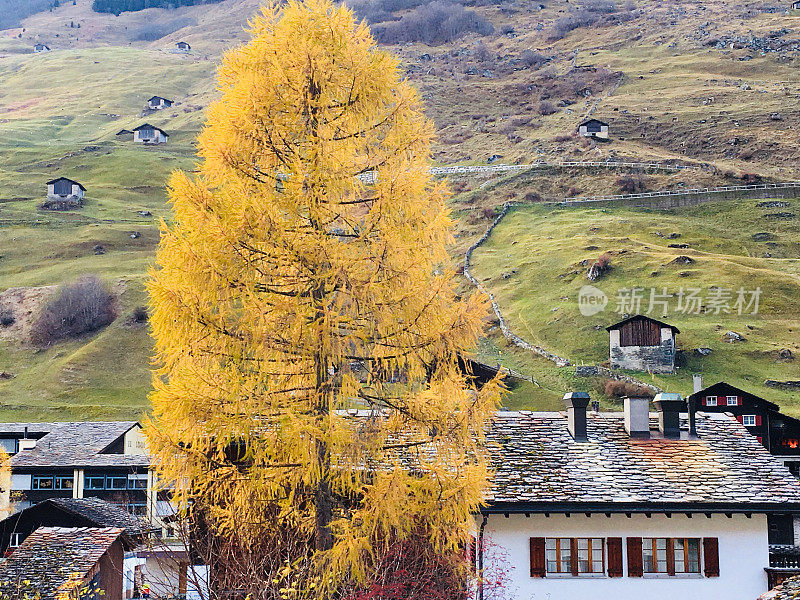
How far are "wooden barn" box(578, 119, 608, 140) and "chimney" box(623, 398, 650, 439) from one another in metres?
120

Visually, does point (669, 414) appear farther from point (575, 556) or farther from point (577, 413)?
point (575, 556)

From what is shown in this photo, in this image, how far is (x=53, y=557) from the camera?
85.0 feet

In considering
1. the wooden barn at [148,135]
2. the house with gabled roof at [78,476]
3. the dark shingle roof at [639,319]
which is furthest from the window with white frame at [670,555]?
the wooden barn at [148,135]

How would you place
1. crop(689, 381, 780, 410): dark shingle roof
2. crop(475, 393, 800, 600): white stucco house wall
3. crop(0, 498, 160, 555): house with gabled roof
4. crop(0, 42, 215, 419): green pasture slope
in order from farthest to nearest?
crop(0, 42, 215, 419): green pasture slope, crop(689, 381, 780, 410): dark shingle roof, crop(0, 498, 160, 555): house with gabled roof, crop(475, 393, 800, 600): white stucco house wall

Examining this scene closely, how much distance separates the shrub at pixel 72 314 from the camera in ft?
278

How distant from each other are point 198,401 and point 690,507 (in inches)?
442

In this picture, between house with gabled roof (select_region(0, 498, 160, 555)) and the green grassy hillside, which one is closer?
house with gabled roof (select_region(0, 498, 160, 555))

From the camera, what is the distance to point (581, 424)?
22719 millimetres

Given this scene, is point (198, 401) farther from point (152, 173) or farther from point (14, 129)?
point (14, 129)

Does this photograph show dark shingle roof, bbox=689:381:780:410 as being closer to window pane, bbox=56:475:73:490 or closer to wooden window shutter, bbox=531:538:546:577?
wooden window shutter, bbox=531:538:546:577

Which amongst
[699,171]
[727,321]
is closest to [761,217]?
[699,171]

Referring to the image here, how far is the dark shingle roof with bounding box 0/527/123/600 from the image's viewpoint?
930 inches

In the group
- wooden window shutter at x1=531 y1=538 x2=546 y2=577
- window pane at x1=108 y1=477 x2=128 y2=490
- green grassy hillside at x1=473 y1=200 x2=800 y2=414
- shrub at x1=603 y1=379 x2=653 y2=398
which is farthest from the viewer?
green grassy hillside at x1=473 y1=200 x2=800 y2=414

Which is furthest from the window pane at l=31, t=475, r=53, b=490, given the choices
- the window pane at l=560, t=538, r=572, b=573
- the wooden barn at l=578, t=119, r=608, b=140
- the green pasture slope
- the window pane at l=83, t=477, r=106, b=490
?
the wooden barn at l=578, t=119, r=608, b=140
